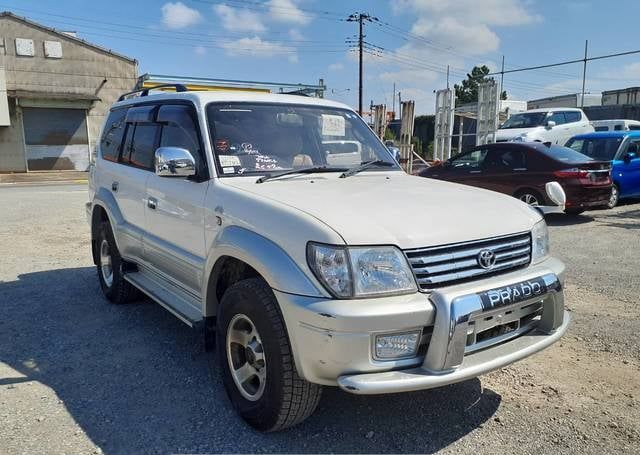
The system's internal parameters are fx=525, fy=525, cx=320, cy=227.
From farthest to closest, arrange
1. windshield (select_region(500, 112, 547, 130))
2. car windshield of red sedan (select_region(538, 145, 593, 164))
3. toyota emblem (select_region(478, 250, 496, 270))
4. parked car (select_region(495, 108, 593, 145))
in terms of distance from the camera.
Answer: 1. windshield (select_region(500, 112, 547, 130))
2. parked car (select_region(495, 108, 593, 145))
3. car windshield of red sedan (select_region(538, 145, 593, 164))
4. toyota emblem (select_region(478, 250, 496, 270))

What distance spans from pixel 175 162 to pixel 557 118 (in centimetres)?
1733

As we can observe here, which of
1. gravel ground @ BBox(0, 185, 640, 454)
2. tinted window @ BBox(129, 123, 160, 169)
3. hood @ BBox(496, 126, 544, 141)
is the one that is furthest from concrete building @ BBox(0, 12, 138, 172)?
tinted window @ BBox(129, 123, 160, 169)

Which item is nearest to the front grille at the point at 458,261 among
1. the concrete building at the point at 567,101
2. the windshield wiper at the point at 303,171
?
the windshield wiper at the point at 303,171

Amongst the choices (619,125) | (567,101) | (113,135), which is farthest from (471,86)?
(113,135)

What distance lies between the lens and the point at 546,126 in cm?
1706

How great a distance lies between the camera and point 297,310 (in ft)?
8.43

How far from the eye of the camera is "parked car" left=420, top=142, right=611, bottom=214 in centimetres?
959

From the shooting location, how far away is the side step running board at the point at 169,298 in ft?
11.8

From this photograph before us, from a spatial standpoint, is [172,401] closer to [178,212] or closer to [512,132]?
[178,212]

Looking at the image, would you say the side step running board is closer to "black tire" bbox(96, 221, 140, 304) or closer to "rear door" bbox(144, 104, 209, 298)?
"rear door" bbox(144, 104, 209, 298)

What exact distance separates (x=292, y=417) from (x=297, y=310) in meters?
0.67

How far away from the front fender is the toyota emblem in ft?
2.97

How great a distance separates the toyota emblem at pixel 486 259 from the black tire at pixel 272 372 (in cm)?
110

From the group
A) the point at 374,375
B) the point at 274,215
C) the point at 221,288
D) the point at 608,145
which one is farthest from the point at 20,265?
the point at 608,145
